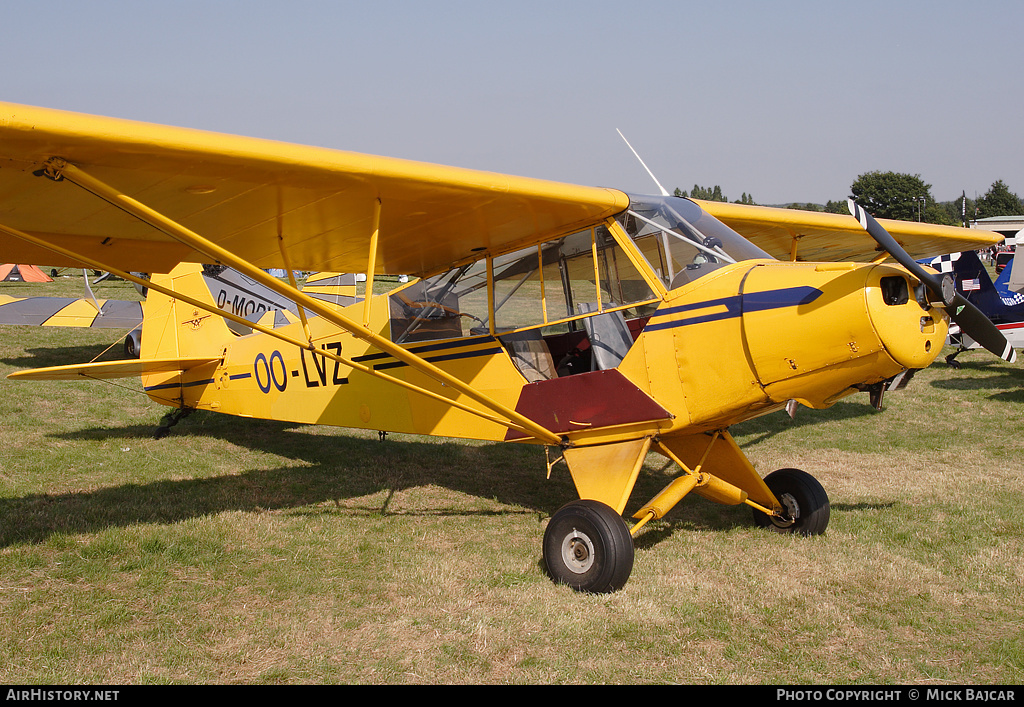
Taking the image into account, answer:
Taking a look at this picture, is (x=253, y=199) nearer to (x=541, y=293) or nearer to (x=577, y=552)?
(x=541, y=293)

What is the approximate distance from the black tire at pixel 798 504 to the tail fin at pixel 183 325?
20.2ft

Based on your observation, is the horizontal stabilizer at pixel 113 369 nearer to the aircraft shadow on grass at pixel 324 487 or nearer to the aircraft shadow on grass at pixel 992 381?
the aircraft shadow on grass at pixel 324 487

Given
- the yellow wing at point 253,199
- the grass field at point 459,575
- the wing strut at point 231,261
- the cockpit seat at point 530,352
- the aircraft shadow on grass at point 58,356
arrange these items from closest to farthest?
the grass field at point 459,575 < the yellow wing at point 253,199 < the wing strut at point 231,261 < the cockpit seat at point 530,352 < the aircraft shadow on grass at point 58,356

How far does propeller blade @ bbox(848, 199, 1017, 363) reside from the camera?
3592mm

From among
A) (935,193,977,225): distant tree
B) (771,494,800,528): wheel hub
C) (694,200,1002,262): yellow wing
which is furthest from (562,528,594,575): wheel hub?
(935,193,977,225): distant tree

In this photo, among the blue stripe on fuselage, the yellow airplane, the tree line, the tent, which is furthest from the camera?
the tree line

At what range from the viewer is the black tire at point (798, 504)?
494 cm

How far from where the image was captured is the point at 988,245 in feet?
29.0

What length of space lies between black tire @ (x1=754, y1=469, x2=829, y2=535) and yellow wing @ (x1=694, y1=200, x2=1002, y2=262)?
228 cm

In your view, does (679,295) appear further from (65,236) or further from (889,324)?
(65,236)

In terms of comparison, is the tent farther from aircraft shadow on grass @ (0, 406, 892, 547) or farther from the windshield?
the windshield

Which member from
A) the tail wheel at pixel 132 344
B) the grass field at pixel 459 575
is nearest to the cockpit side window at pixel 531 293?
the grass field at pixel 459 575

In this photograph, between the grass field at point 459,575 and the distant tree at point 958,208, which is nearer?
the grass field at point 459,575

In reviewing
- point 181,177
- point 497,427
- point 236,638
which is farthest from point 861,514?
point 181,177
